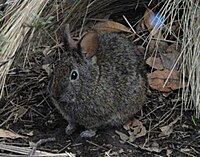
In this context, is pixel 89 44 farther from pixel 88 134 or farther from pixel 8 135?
pixel 8 135

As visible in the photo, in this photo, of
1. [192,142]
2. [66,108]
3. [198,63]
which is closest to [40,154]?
[66,108]

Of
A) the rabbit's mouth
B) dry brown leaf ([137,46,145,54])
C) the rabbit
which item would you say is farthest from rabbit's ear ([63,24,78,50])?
dry brown leaf ([137,46,145,54])

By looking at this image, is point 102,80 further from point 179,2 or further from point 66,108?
point 179,2

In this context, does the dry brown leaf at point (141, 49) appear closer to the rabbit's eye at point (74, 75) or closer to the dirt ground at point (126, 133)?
the dirt ground at point (126, 133)

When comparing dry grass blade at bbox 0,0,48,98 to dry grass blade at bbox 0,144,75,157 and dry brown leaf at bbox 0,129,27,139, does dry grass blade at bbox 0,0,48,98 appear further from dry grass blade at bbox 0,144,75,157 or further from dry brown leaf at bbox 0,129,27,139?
dry grass blade at bbox 0,144,75,157

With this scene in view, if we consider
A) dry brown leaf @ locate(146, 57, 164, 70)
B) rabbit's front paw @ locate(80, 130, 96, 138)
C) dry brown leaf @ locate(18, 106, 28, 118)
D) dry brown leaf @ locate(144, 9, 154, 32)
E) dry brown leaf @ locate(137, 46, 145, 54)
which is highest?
dry brown leaf @ locate(144, 9, 154, 32)

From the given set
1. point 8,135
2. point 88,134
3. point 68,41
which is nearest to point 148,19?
point 68,41

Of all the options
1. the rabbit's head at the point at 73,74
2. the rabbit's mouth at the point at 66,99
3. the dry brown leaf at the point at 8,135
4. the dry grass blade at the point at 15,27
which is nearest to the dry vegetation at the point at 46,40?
the dry grass blade at the point at 15,27
